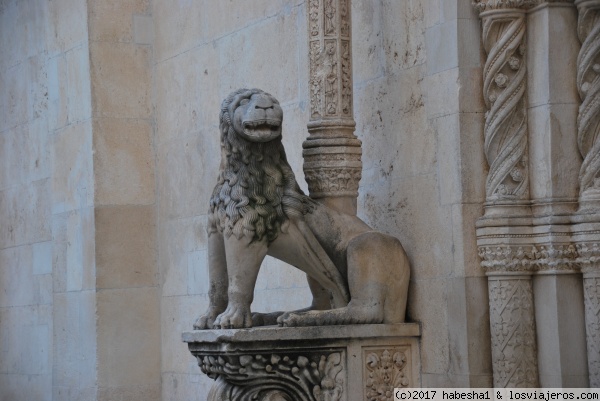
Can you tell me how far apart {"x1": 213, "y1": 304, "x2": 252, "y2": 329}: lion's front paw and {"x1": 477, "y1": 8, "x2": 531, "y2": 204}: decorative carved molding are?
38.8 inches

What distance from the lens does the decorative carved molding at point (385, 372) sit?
5.04 meters

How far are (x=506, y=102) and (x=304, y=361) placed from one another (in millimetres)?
1195

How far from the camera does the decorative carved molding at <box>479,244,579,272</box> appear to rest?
4.68 m

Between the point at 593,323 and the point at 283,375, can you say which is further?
the point at 283,375

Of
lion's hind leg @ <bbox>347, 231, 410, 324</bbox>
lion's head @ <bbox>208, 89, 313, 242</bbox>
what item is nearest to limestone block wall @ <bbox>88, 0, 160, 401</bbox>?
lion's head @ <bbox>208, 89, 313, 242</bbox>

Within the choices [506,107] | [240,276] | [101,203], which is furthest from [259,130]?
[101,203]

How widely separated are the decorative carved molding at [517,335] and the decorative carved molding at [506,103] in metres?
0.33

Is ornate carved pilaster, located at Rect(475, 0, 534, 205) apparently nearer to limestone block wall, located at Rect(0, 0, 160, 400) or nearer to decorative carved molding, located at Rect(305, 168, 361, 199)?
decorative carved molding, located at Rect(305, 168, 361, 199)

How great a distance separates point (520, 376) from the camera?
15.6ft

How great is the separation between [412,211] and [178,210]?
2.17 m

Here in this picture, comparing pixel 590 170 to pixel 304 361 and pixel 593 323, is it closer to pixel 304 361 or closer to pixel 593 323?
pixel 593 323

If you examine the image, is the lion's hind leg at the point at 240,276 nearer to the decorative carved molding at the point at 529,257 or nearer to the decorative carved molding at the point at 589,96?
the decorative carved molding at the point at 529,257

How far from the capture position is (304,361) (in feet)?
16.4

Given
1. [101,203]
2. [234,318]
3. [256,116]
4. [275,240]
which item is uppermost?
[256,116]
